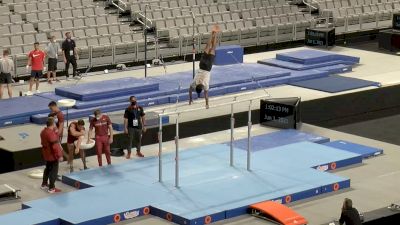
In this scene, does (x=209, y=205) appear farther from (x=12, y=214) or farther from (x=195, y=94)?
(x=195, y=94)

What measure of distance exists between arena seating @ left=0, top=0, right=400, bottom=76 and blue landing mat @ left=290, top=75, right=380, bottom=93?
4.05 m

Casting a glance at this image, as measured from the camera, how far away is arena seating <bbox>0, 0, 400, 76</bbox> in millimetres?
28172

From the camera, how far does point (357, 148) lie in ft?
70.1

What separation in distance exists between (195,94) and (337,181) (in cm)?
651

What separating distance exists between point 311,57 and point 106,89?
692 cm

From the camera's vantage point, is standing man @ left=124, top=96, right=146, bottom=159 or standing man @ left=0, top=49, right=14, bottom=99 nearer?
standing man @ left=124, top=96, right=146, bottom=159

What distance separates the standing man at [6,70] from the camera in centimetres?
2380

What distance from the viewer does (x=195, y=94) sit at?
24.8 metres

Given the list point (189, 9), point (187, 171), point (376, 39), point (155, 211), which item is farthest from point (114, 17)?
point (155, 211)

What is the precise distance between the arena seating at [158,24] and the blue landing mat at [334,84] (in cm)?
405

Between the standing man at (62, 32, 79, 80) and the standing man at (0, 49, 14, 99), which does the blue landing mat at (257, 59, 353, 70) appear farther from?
the standing man at (0, 49, 14, 99)

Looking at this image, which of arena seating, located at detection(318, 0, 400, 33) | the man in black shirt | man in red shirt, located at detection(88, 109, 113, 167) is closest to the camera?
the man in black shirt

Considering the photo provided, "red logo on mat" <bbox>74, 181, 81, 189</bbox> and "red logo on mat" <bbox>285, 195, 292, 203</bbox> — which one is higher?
"red logo on mat" <bbox>74, 181, 81, 189</bbox>

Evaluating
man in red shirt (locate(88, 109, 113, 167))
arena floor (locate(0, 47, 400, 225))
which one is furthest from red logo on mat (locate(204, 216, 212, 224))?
man in red shirt (locate(88, 109, 113, 167))
